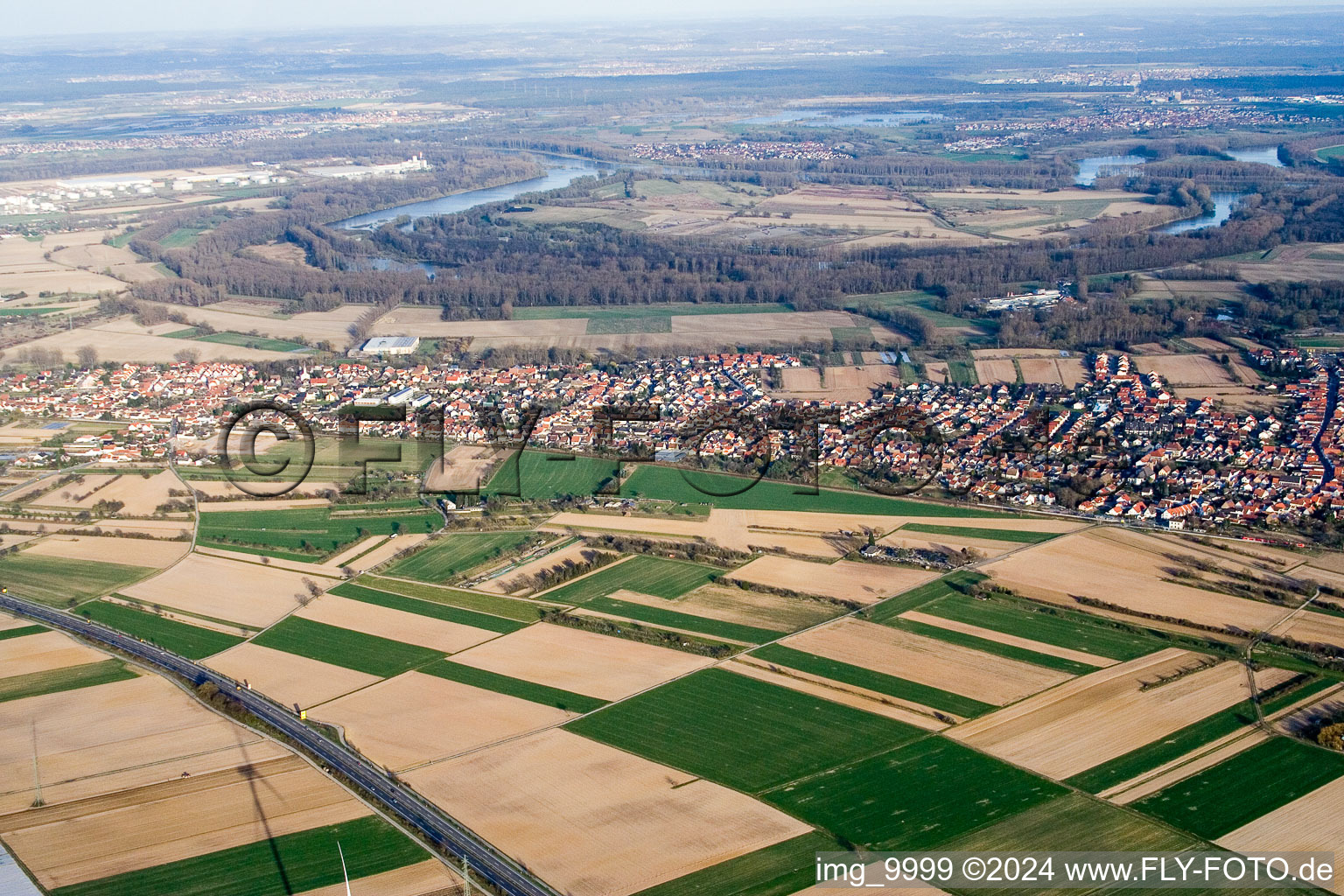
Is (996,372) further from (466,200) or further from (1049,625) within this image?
(466,200)

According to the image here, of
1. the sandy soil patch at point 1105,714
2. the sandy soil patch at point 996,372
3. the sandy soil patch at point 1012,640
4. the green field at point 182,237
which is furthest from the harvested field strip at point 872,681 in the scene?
the green field at point 182,237

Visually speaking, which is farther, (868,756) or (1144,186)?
(1144,186)

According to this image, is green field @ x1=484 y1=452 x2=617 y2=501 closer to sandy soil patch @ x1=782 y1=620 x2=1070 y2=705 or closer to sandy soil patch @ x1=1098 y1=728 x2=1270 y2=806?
sandy soil patch @ x1=782 y1=620 x2=1070 y2=705

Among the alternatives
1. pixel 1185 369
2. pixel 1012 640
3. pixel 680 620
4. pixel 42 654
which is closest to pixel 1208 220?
pixel 1185 369

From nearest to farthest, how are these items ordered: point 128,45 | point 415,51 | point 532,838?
point 532,838, point 415,51, point 128,45

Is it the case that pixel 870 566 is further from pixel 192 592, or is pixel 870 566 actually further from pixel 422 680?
pixel 192 592

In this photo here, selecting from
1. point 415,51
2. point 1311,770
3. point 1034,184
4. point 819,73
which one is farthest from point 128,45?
point 1311,770

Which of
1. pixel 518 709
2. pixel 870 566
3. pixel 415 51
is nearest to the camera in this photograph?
pixel 518 709
